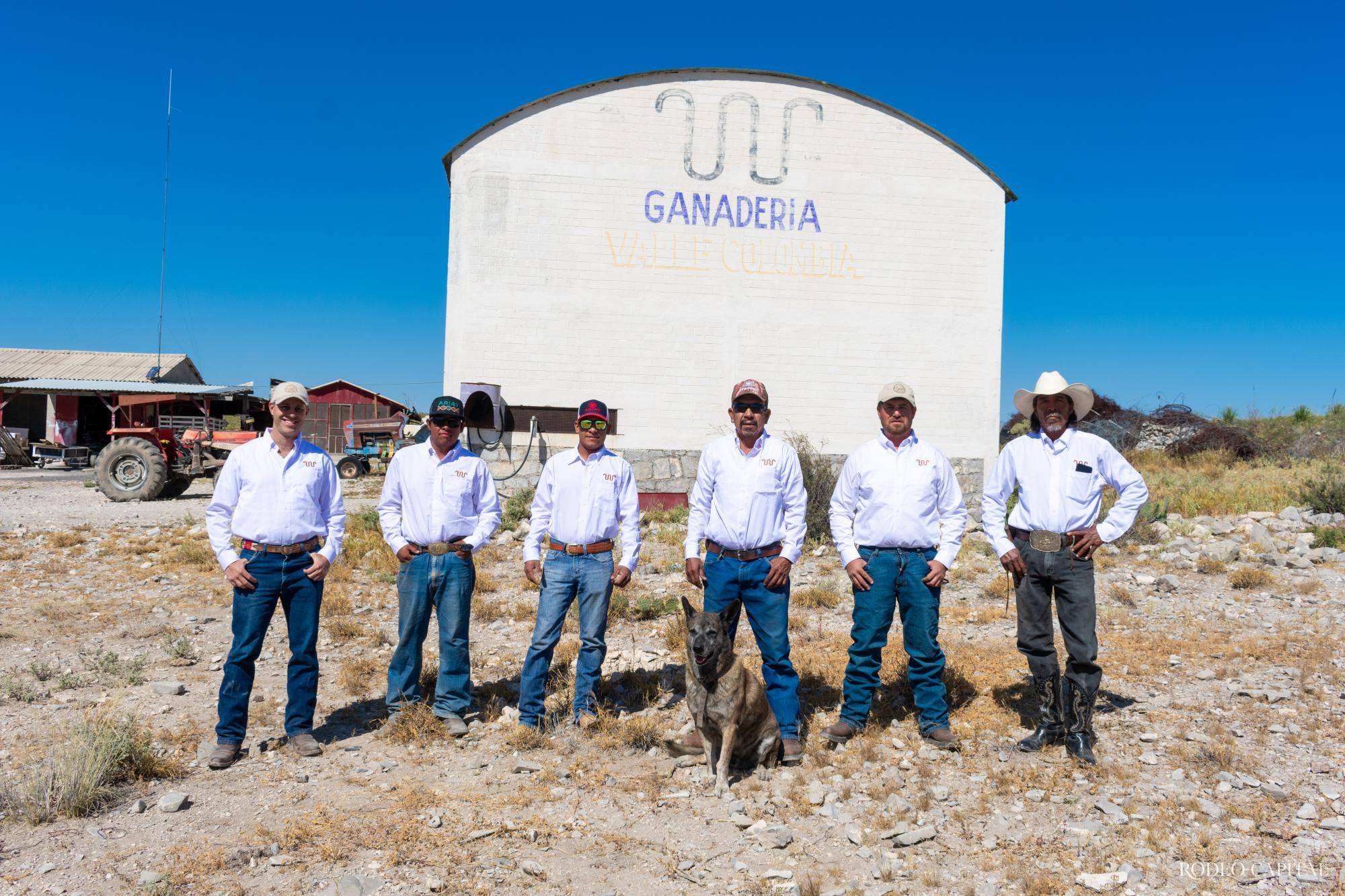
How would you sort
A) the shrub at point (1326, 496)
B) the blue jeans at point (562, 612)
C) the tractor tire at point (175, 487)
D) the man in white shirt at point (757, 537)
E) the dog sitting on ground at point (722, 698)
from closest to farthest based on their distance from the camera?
1. the dog sitting on ground at point (722, 698)
2. the man in white shirt at point (757, 537)
3. the blue jeans at point (562, 612)
4. the shrub at point (1326, 496)
5. the tractor tire at point (175, 487)

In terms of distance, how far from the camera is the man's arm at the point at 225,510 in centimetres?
465

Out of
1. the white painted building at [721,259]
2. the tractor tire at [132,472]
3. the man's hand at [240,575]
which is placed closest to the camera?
the man's hand at [240,575]

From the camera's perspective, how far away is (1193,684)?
6.15m

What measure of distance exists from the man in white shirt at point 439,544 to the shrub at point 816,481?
7703 mm

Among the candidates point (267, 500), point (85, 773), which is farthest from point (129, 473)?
point (85, 773)

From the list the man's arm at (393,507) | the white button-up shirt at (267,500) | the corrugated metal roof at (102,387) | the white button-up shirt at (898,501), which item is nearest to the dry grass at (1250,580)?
the white button-up shirt at (898,501)

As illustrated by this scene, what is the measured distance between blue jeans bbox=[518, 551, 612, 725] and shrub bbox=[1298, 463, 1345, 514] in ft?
45.6

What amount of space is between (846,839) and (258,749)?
3.51 m

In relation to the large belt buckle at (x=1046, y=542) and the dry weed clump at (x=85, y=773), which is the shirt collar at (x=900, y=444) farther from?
the dry weed clump at (x=85, y=773)

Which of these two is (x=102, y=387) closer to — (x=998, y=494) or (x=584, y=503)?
(x=584, y=503)

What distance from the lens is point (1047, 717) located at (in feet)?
16.2

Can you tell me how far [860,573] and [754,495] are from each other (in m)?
0.83

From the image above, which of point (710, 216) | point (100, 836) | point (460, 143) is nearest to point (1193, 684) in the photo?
point (100, 836)

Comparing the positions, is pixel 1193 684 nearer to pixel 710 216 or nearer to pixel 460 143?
pixel 710 216
